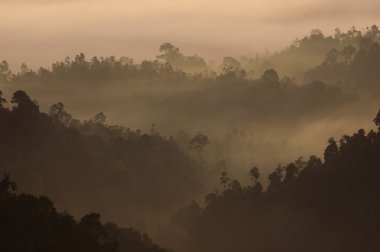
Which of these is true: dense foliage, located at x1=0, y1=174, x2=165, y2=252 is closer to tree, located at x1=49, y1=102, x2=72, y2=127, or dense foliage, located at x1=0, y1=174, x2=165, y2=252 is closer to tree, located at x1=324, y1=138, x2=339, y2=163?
tree, located at x1=324, y1=138, x2=339, y2=163

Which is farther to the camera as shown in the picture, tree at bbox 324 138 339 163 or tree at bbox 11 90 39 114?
tree at bbox 11 90 39 114

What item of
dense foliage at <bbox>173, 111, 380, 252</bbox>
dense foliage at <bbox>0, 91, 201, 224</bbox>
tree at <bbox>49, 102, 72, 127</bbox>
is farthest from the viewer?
tree at <bbox>49, 102, 72, 127</bbox>

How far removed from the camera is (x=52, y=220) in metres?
70.4

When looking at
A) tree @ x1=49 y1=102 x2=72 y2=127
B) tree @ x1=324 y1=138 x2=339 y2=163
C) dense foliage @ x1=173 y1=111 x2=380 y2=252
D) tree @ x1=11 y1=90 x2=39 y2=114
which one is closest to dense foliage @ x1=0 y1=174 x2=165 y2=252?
dense foliage @ x1=173 y1=111 x2=380 y2=252

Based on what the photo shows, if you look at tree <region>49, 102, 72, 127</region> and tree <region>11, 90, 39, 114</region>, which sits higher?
tree <region>49, 102, 72, 127</region>

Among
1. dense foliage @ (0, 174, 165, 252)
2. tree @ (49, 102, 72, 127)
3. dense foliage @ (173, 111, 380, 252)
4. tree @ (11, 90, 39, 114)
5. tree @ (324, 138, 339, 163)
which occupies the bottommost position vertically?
dense foliage @ (0, 174, 165, 252)

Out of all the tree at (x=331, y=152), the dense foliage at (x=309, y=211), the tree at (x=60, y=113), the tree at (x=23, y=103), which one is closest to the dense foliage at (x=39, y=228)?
the dense foliage at (x=309, y=211)

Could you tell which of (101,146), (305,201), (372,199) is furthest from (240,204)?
(101,146)

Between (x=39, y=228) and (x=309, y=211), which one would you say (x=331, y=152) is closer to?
(x=309, y=211)

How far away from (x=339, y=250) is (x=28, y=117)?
154ft

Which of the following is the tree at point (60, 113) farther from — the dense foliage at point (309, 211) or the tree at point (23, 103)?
the dense foliage at point (309, 211)

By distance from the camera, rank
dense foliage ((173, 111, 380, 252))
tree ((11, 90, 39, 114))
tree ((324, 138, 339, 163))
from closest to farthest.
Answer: dense foliage ((173, 111, 380, 252)) → tree ((324, 138, 339, 163)) → tree ((11, 90, 39, 114))

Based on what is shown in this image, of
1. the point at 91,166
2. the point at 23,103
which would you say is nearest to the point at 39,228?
the point at 23,103

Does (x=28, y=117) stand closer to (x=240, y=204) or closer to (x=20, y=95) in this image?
(x=20, y=95)
